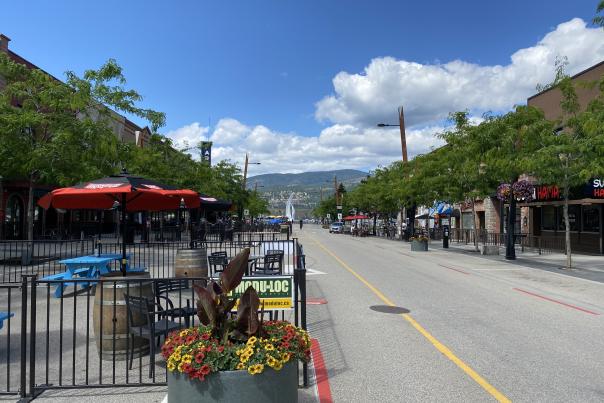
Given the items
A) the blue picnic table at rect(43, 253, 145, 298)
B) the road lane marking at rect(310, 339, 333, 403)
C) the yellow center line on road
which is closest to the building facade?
the yellow center line on road

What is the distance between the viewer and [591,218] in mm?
26016

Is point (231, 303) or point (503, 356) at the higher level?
point (231, 303)

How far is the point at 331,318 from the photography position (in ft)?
29.6

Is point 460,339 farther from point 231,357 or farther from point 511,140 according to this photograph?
point 511,140

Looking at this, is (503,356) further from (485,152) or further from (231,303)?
(485,152)

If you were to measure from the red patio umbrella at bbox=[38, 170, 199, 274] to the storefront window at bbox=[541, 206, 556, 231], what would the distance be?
Result: 25787mm

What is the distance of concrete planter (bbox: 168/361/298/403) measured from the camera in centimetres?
370

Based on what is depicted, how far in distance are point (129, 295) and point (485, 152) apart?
750 inches

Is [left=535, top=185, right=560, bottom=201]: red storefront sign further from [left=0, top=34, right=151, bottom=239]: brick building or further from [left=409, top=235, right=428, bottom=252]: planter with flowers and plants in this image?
[left=0, top=34, right=151, bottom=239]: brick building

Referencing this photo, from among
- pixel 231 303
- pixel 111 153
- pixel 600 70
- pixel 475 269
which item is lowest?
pixel 475 269

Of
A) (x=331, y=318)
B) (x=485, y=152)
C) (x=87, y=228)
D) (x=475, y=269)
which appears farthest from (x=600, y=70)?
(x=87, y=228)

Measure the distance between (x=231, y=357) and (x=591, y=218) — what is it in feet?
A: 90.0

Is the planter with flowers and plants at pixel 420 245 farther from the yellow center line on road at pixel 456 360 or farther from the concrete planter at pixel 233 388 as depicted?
the concrete planter at pixel 233 388

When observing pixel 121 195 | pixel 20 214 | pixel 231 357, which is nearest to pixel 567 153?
pixel 121 195
